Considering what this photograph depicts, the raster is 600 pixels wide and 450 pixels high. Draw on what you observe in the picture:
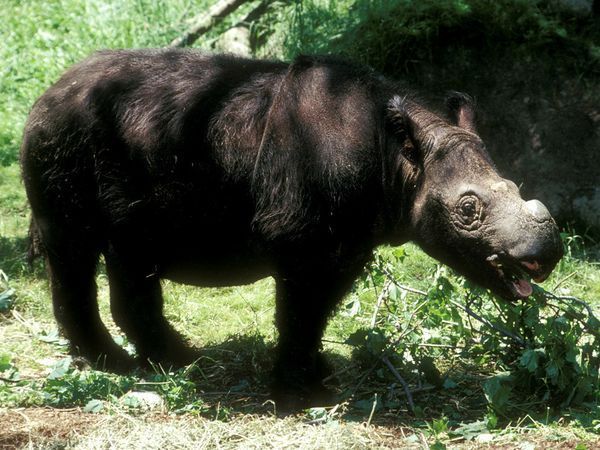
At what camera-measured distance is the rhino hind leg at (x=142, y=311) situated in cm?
600

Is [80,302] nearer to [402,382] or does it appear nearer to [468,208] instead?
[402,382]

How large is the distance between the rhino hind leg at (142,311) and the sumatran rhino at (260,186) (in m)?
0.01

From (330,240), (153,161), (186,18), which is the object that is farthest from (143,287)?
(186,18)

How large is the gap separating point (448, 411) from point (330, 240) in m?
1.35

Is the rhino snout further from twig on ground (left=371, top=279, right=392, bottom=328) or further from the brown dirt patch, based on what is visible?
the brown dirt patch

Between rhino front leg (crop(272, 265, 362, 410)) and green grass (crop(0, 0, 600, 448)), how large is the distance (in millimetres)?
154

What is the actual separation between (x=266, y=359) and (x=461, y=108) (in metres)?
2.15

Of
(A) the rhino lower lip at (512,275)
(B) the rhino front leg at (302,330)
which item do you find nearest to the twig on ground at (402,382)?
(B) the rhino front leg at (302,330)

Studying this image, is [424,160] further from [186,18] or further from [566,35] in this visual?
[186,18]

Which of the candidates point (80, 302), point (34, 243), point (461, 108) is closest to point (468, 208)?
point (461, 108)

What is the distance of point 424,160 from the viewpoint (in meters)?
5.47

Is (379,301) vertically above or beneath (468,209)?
beneath

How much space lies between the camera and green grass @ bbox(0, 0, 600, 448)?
5.29 metres

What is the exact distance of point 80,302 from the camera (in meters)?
6.22
